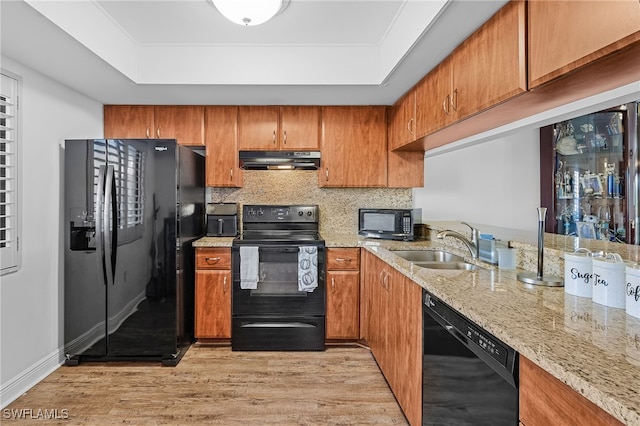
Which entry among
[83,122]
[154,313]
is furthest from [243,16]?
[154,313]

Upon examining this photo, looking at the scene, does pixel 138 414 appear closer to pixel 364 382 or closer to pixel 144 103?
pixel 364 382

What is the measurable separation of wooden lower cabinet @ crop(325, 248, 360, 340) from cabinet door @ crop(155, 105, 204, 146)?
67.9 inches

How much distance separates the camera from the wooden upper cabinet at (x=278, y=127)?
3279mm

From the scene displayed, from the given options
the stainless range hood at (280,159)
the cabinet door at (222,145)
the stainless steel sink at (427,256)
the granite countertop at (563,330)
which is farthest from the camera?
the cabinet door at (222,145)

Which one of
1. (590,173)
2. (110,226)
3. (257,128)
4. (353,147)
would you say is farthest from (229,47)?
(590,173)

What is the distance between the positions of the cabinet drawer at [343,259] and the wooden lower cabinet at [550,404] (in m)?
2.04

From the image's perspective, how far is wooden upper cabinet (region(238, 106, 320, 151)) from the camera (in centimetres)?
328

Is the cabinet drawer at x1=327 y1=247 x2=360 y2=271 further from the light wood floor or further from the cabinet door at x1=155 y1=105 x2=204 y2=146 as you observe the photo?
the cabinet door at x1=155 y1=105 x2=204 y2=146

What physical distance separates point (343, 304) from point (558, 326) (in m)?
2.08

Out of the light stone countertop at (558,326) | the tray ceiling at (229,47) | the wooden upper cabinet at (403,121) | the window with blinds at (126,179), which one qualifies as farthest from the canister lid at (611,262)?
the window with blinds at (126,179)

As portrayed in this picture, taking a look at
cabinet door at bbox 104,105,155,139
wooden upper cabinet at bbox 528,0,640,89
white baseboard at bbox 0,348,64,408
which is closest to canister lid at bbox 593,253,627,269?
wooden upper cabinet at bbox 528,0,640,89

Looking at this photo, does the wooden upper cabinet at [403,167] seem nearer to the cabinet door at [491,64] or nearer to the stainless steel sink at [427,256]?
the stainless steel sink at [427,256]

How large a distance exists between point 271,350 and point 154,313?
0.99 metres

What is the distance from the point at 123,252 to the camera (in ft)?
8.64
